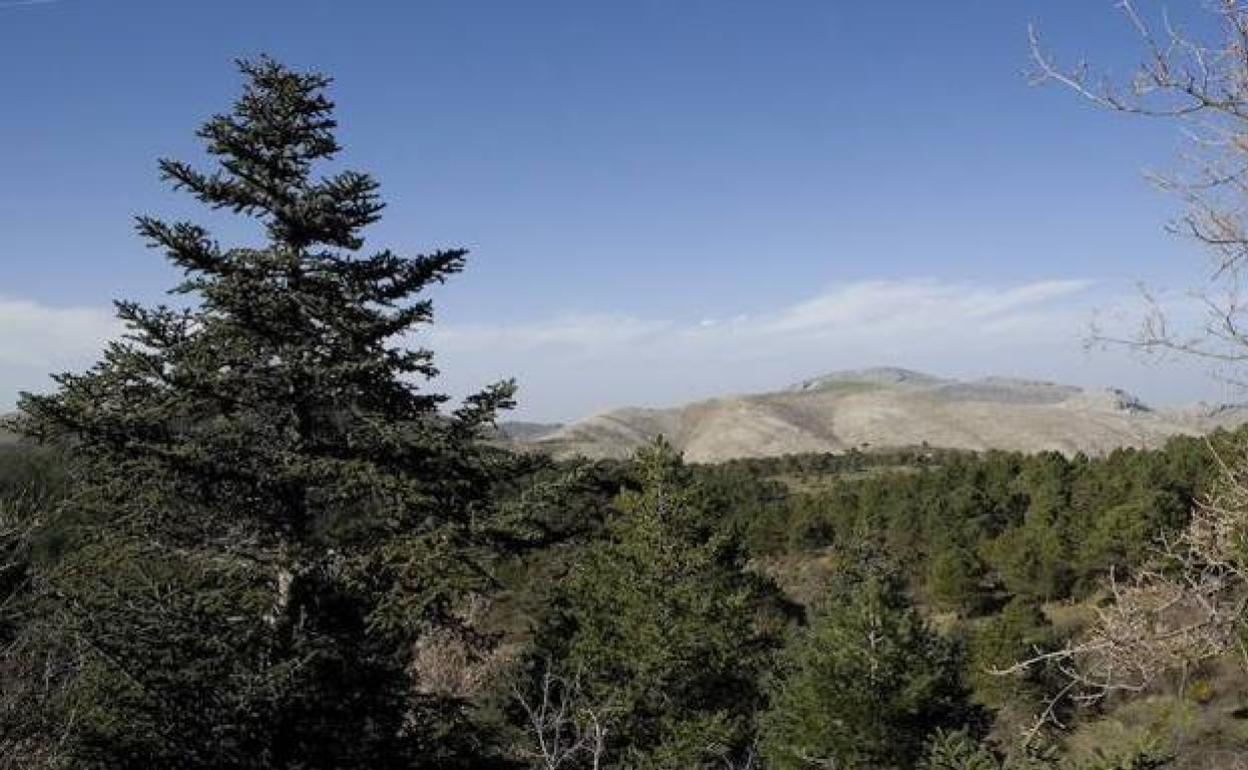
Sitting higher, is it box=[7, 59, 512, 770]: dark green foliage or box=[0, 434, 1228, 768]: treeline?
box=[7, 59, 512, 770]: dark green foliage

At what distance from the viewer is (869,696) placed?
55.2 feet

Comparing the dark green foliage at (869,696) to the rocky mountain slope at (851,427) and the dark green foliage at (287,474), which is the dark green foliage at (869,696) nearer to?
the dark green foliage at (287,474)

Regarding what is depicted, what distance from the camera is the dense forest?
32.3 ft

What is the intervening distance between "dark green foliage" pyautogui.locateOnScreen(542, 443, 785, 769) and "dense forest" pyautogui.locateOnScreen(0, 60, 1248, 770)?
6 centimetres

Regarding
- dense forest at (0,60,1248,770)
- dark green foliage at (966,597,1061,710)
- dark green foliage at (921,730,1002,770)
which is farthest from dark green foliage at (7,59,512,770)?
dark green foliage at (966,597,1061,710)

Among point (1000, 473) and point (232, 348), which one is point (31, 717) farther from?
point (1000, 473)

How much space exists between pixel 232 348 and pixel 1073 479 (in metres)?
39.5

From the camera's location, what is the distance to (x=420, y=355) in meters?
13.6

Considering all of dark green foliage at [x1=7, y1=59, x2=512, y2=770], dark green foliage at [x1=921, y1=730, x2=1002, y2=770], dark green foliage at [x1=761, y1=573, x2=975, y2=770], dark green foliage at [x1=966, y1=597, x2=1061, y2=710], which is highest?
dark green foliage at [x1=7, y1=59, x2=512, y2=770]

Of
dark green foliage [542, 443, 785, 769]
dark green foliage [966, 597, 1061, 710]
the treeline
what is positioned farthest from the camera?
dark green foliage [966, 597, 1061, 710]

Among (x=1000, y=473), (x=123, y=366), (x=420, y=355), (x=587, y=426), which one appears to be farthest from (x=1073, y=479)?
(x=587, y=426)

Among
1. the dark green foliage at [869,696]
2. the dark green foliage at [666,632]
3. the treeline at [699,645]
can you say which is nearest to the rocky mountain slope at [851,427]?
the treeline at [699,645]

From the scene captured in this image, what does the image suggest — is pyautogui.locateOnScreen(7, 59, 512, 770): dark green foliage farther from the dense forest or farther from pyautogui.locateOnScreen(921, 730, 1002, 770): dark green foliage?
pyautogui.locateOnScreen(921, 730, 1002, 770): dark green foliage

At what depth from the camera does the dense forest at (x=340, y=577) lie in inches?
388
